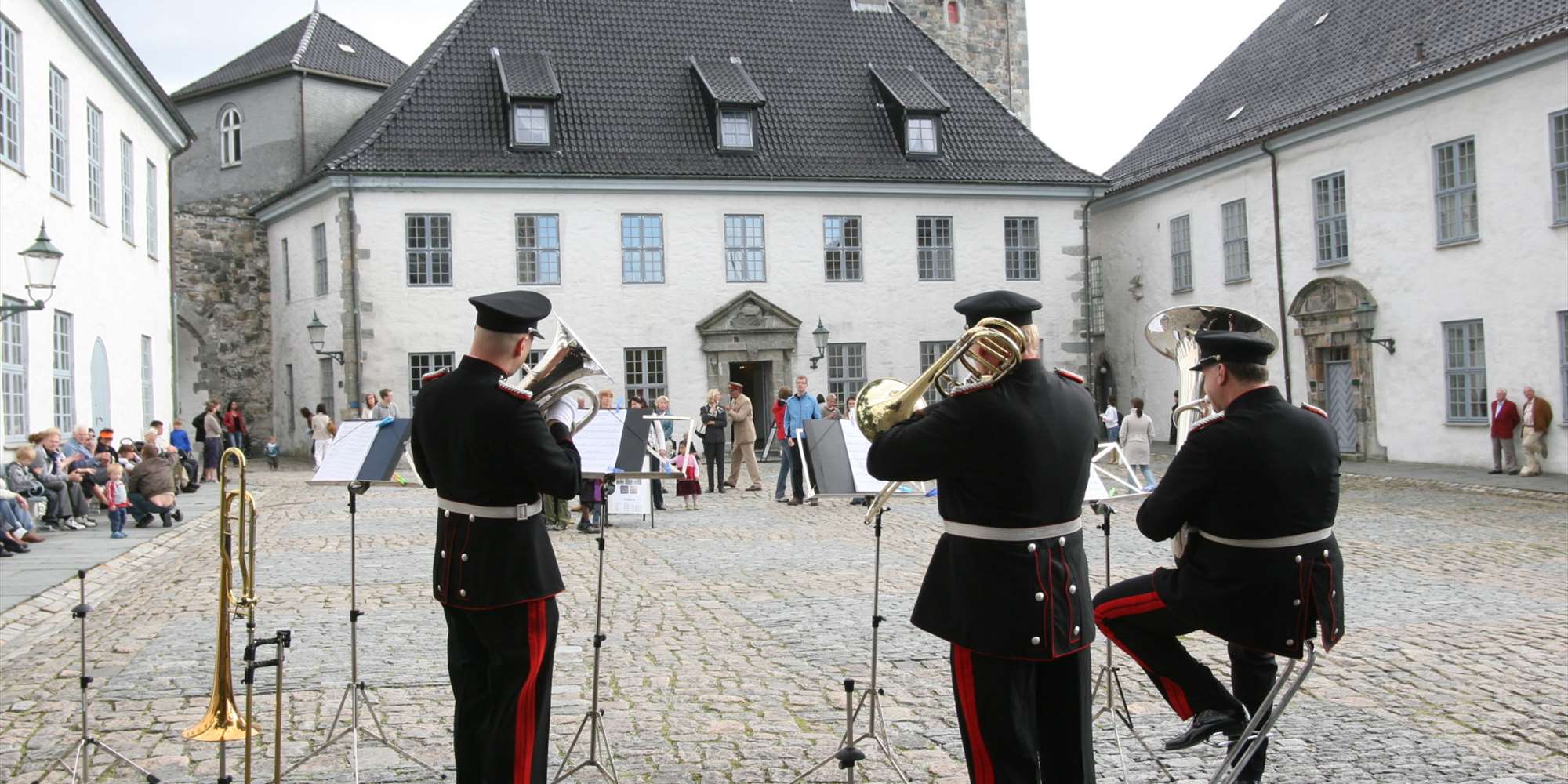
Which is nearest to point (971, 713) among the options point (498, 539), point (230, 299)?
point (498, 539)

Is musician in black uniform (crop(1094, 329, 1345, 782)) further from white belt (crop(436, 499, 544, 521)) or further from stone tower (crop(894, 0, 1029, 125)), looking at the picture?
stone tower (crop(894, 0, 1029, 125))

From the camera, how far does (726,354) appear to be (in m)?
32.4

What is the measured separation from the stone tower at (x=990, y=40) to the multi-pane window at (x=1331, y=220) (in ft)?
53.7

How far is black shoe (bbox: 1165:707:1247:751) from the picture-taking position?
5188mm

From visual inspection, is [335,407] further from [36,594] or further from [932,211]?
[36,594]

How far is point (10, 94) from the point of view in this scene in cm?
1708

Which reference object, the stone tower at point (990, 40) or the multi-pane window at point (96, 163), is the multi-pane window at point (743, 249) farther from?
the multi-pane window at point (96, 163)

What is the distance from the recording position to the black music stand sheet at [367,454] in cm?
656

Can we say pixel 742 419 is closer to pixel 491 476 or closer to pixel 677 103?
pixel 677 103

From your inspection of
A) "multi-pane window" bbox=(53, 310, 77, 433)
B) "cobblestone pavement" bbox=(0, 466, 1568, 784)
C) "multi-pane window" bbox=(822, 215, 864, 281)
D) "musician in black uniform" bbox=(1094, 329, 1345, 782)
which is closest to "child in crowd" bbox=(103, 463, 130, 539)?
"cobblestone pavement" bbox=(0, 466, 1568, 784)

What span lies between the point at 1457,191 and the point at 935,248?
12.7 m

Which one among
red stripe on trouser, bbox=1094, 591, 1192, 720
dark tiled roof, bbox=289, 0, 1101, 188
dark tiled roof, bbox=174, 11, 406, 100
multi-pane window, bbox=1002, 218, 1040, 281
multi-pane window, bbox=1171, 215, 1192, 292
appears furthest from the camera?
dark tiled roof, bbox=174, 11, 406, 100

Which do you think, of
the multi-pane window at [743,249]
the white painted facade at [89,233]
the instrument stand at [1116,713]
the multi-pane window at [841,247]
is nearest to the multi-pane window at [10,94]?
the white painted facade at [89,233]

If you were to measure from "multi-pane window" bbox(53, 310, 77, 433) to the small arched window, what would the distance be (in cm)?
1900
